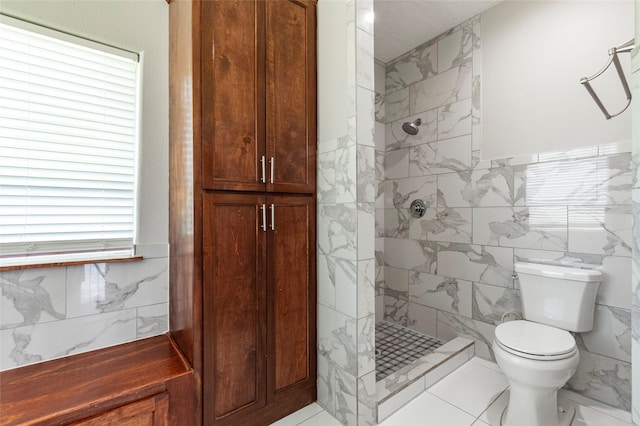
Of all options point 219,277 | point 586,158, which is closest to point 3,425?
point 219,277

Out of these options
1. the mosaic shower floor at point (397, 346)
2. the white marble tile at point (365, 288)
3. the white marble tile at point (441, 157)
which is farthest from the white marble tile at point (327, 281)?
the white marble tile at point (441, 157)

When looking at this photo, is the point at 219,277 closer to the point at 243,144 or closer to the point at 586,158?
the point at 243,144

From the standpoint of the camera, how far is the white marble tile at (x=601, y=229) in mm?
1633

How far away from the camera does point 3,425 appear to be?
3.08 ft

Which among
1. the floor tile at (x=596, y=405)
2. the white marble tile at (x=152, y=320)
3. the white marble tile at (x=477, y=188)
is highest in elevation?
the white marble tile at (x=477, y=188)

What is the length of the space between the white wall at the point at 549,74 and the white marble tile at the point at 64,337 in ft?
8.71

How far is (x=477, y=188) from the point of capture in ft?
7.39

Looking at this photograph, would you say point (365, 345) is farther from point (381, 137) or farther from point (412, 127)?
point (381, 137)

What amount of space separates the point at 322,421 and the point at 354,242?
98 cm

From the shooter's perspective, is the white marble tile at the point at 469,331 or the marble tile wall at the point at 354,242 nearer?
the marble tile wall at the point at 354,242

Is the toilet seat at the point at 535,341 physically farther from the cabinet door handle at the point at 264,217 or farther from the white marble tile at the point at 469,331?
the cabinet door handle at the point at 264,217

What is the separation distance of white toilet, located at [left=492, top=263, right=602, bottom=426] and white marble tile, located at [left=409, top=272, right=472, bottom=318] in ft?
1.53

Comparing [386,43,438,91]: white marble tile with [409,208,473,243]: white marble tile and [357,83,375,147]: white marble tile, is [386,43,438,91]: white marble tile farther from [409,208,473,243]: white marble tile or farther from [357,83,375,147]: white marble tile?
[357,83,375,147]: white marble tile

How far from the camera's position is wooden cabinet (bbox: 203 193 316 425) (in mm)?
1341
